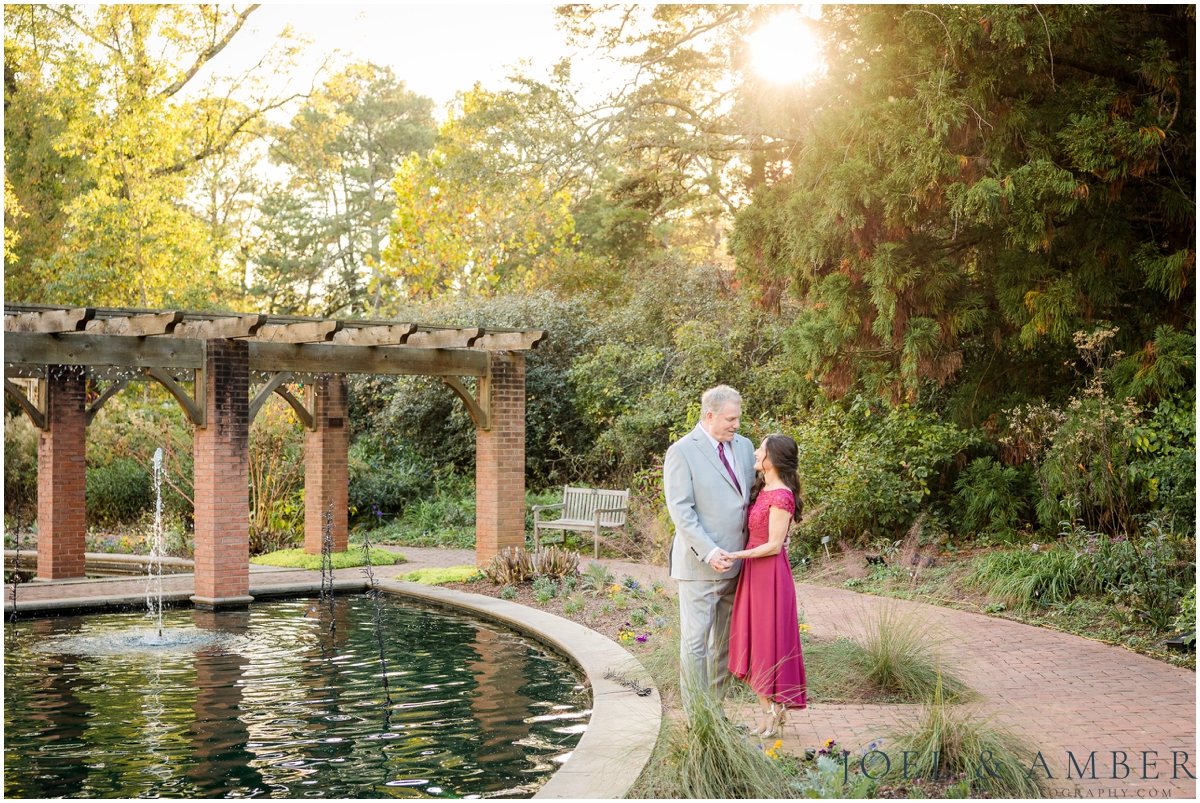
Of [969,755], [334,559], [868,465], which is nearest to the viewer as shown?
[969,755]

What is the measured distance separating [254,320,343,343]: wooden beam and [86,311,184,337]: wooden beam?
957 millimetres

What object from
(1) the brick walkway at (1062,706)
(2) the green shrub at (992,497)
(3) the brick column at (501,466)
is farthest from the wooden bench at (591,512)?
(1) the brick walkway at (1062,706)

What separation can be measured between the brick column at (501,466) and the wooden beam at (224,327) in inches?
114

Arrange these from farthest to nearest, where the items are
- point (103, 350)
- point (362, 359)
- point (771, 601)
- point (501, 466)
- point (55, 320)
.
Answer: point (501, 466) → point (362, 359) → point (103, 350) → point (55, 320) → point (771, 601)

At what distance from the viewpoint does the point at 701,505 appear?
5125 mm

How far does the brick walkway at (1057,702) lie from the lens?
4.77m

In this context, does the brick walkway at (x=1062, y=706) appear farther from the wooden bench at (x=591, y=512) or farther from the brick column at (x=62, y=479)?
the brick column at (x=62, y=479)

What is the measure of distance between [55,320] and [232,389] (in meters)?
1.71

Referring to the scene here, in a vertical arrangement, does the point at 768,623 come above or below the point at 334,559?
above

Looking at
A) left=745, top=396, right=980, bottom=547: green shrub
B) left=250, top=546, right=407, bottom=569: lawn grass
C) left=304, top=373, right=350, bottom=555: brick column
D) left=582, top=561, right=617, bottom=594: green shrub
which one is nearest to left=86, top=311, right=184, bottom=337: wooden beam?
left=304, top=373, right=350, bottom=555: brick column

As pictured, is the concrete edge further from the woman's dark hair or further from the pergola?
the pergola

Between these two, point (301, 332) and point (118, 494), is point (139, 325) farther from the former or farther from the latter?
point (118, 494)

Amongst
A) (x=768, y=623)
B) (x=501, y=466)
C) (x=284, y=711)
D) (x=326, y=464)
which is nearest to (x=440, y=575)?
(x=501, y=466)

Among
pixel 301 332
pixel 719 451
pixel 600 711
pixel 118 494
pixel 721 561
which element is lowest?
pixel 600 711
